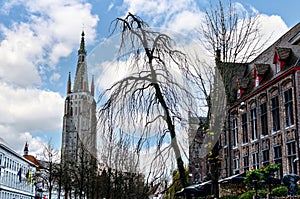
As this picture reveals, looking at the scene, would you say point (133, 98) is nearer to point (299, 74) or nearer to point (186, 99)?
point (186, 99)

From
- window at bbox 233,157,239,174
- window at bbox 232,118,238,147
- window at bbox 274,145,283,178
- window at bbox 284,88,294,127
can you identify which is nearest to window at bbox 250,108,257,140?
window at bbox 232,118,238,147

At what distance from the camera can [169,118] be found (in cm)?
647

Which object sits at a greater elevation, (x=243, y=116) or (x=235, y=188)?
(x=243, y=116)

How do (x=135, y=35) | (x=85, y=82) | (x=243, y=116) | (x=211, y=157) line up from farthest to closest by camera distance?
(x=243, y=116) < (x=211, y=157) < (x=135, y=35) < (x=85, y=82)

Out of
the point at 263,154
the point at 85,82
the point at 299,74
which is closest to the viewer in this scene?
the point at 85,82

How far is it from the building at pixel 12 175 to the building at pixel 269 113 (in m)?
40.9

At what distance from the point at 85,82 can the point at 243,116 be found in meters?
26.8

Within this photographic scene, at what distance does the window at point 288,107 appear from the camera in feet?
78.9

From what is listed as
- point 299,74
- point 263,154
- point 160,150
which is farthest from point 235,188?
point 160,150

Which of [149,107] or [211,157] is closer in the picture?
[149,107]

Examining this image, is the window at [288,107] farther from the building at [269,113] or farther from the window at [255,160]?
the window at [255,160]

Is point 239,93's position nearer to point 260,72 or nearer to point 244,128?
point 244,128

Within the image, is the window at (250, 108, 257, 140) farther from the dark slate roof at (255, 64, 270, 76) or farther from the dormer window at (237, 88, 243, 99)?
the dormer window at (237, 88, 243, 99)

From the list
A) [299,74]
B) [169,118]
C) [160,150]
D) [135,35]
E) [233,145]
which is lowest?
[160,150]
